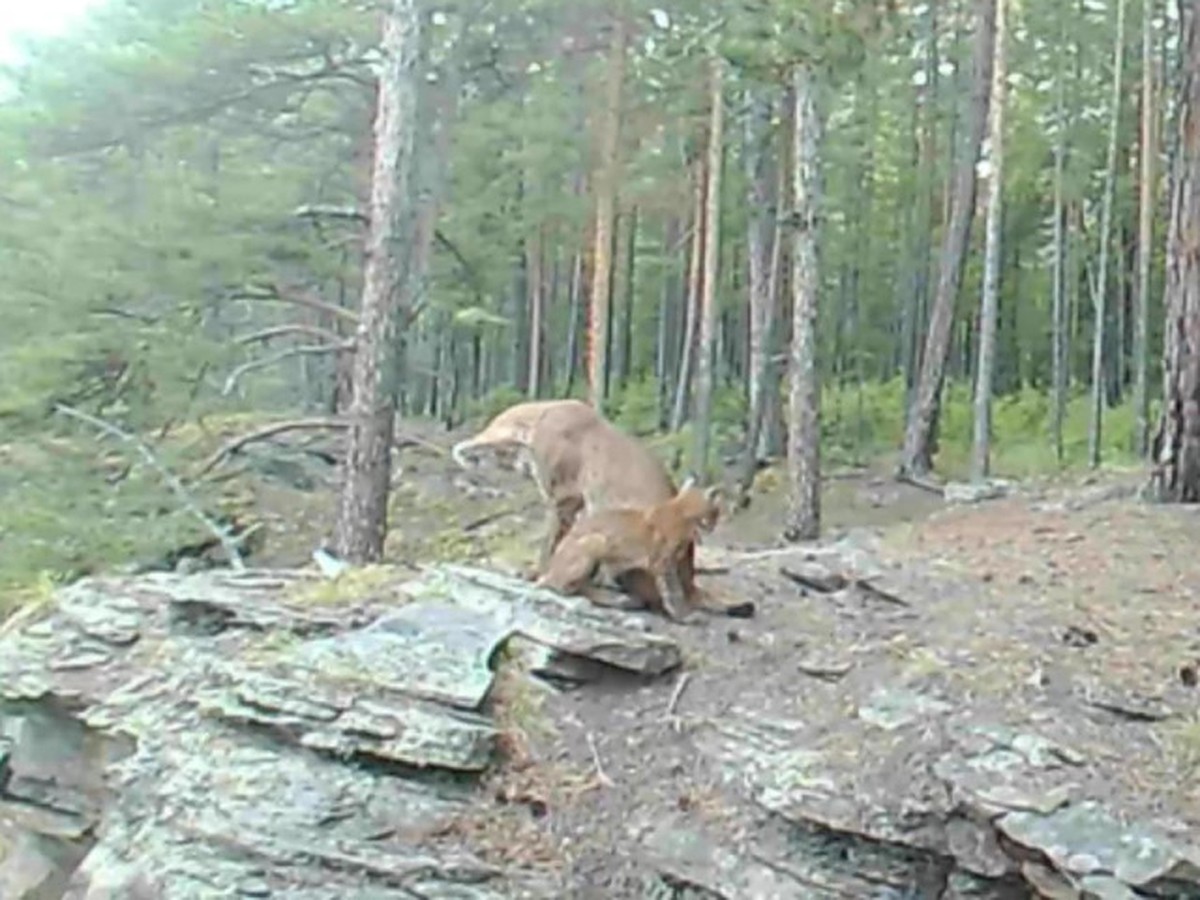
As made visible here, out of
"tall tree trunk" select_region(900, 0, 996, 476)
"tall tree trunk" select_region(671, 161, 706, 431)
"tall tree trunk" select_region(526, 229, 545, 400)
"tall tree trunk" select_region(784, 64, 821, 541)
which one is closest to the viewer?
"tall tree trunk" select_region(784, 64, 821, 541)

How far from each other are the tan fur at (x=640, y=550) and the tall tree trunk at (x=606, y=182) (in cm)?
745

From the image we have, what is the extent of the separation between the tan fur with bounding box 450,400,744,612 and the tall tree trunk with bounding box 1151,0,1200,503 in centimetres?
337

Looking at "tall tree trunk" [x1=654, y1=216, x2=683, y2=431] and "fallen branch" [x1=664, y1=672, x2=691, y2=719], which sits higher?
"tall tree trunk" [x1=654, y1=216, x2=683, y2=431]

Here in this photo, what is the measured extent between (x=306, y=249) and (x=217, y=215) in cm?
95

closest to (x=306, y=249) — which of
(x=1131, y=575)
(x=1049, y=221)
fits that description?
(x=1131, y=575)

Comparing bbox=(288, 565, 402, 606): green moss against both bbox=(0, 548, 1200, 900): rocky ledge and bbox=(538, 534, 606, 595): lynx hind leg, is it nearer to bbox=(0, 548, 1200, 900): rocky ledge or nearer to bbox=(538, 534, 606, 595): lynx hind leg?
bbox=(0, 548, 1200, 900): rocky ledge

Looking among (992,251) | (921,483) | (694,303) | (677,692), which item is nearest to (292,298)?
(677,692)

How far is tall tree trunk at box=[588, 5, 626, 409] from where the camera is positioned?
44.3 feet

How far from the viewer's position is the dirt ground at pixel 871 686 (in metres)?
4.47

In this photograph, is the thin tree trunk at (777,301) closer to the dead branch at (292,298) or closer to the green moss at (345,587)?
the dead branch at (292,298)

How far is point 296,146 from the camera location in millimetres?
14969

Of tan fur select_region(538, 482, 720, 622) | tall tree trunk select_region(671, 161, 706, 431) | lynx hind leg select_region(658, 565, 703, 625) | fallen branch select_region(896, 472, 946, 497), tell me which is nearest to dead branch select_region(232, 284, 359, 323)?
tan fur select_region(538, 482, 720, 622)

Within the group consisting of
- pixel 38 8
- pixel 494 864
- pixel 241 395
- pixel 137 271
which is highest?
pixel 38 8

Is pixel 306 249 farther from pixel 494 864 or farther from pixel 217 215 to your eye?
pixel 494 864
